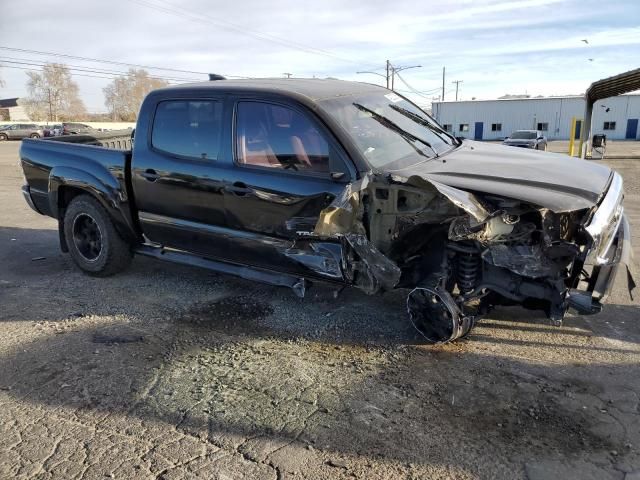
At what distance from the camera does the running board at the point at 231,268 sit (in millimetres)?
4105

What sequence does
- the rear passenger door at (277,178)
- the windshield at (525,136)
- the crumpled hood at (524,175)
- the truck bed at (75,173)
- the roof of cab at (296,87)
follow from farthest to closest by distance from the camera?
the windshield at (525,136), the truck bed at (75,173), the roof of cab at (296,87), the rear passenger door at (277,178), the crumpled hood at (524,175)

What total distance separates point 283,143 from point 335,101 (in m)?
0.53

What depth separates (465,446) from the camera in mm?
2668

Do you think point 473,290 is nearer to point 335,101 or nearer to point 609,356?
point 609,356

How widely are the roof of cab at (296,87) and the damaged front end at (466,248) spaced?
101cm

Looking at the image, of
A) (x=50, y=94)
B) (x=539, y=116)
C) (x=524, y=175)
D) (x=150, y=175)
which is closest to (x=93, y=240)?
(x=150, y=175)

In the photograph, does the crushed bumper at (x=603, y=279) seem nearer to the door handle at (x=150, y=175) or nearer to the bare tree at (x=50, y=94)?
the door handle at (x=150, y=175)

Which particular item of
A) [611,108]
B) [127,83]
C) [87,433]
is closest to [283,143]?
[87,433]

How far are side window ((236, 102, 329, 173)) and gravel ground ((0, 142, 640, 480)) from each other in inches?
52.1

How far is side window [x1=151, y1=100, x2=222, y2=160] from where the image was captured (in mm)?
4336

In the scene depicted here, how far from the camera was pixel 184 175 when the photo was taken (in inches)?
175

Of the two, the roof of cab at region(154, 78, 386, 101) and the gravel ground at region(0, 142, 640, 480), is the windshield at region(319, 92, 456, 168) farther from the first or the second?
the gravel ground at region(0, 142, 640, 480)

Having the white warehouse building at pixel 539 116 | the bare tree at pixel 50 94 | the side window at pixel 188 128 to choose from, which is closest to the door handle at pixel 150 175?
the side window at pixel 188 128

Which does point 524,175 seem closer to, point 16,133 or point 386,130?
point 386,130
